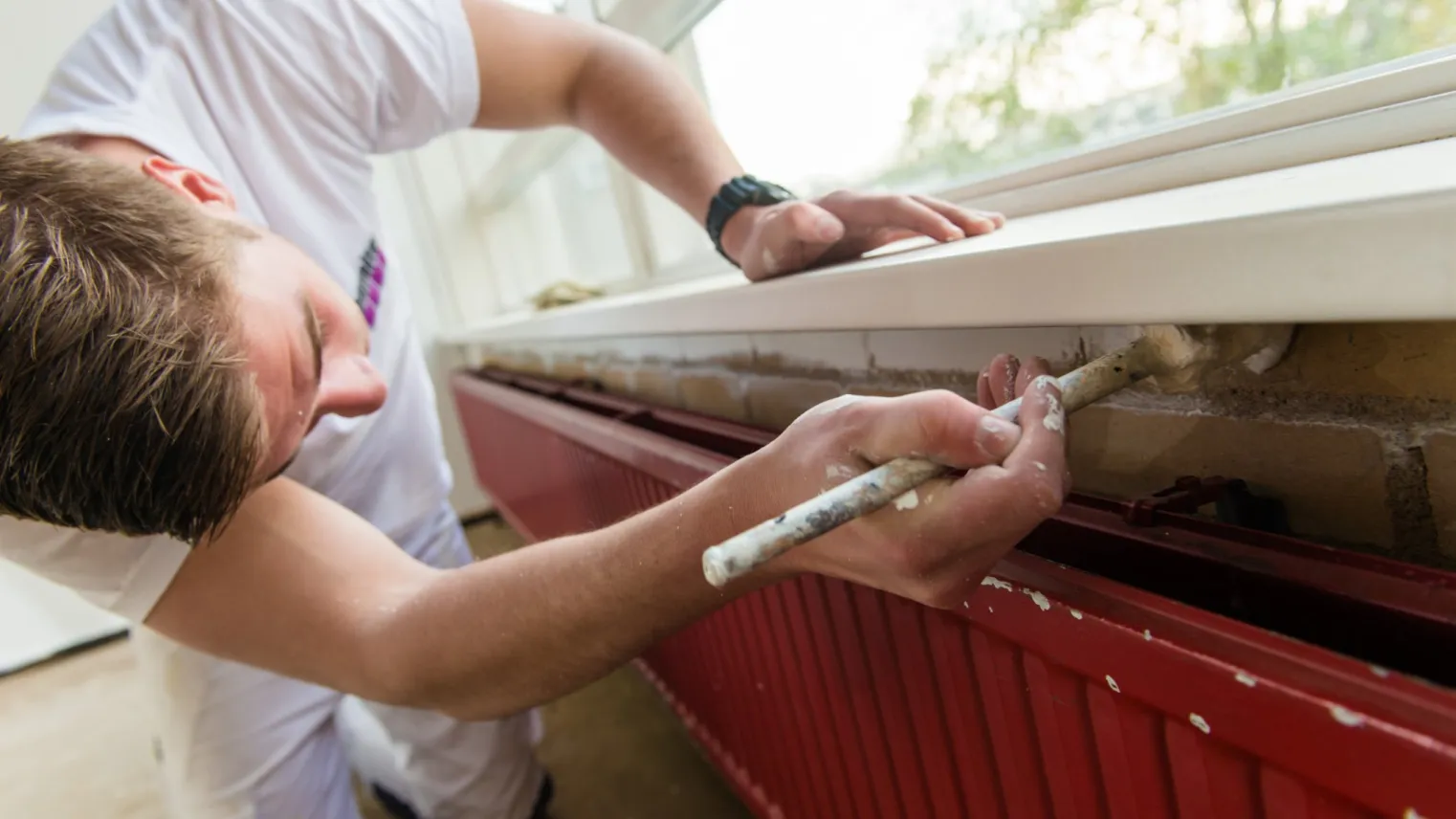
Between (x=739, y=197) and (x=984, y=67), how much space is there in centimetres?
29

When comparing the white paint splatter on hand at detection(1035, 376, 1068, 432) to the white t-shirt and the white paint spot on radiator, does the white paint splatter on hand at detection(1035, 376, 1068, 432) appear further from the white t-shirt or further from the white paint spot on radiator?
the white t-shirt

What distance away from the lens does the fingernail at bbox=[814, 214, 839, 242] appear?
620 mm

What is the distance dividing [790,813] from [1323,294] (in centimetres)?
77

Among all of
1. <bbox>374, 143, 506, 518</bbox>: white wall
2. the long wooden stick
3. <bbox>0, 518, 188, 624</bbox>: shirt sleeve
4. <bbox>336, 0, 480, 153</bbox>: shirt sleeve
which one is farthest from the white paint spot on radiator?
<bbox>374, 143, 506, 518</bbox>: white wall

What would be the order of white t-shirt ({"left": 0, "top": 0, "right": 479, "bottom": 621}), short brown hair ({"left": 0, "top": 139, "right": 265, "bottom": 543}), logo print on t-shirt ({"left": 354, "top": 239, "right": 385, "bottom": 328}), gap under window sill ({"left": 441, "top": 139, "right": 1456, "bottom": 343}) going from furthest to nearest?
logo print on t-shirt ({"left": 354, "top": 239, "right": 385, "bottom": 328}), white t-shirt ({"left": 0, "top": 0, "right": 479, "bottom": 621}), short brown hair ({"left": 0, "top": 139, "right": 265, "bottom": 543}), gap under window sill ({"left": 441, "top": 139, "right": 1456, "bottom": 343})

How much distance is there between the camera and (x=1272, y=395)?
436 mm

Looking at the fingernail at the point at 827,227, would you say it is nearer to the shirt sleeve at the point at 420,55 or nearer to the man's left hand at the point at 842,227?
the man's left hand at the point at 842,227

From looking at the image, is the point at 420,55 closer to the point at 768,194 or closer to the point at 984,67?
the point at 768,194

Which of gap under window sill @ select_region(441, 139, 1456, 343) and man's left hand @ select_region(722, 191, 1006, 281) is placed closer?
gap under window sill @ select_region(441, 139, 1456, 343)

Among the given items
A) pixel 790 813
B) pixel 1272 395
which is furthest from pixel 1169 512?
pixel 790 813

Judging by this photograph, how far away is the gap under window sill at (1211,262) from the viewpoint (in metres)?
0.28

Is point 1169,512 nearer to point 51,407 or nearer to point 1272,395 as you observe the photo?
point 1272,395

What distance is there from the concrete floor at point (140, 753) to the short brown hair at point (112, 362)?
0.89 m

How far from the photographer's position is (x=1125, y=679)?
0.37 meters
